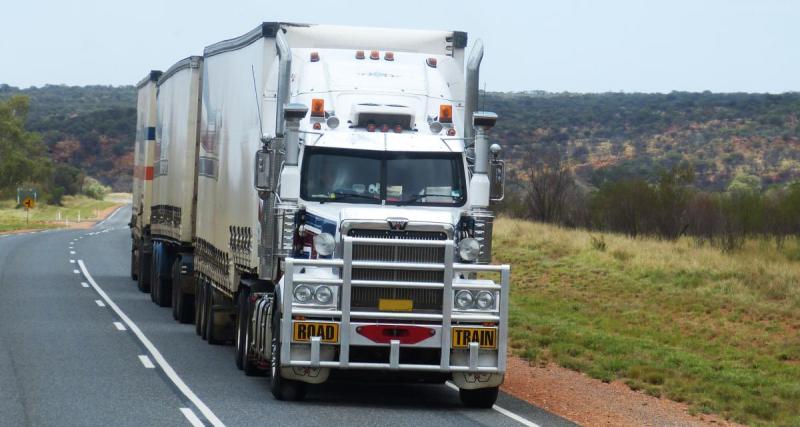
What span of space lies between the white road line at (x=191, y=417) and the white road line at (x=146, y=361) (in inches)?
151

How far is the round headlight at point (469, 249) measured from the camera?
14.6 meters

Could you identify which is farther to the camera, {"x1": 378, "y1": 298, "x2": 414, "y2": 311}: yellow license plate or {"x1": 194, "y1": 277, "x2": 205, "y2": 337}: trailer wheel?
{"x1": 194, "y1": 277, "x2": 205, "y2": 337}: trailer wheel

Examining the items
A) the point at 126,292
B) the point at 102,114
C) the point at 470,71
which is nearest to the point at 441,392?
the point at 470,71

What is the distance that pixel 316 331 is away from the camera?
13.8m

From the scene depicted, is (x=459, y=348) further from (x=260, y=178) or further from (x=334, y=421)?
(x=260, y=178)

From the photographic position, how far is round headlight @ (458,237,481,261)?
14.6 m

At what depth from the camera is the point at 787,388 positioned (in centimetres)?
1831

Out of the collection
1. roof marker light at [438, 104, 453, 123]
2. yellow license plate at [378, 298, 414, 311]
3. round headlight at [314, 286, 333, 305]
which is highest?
roof marker light at [438, 104, 453, 123]

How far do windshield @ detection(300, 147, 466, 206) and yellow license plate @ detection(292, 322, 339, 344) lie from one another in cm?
163

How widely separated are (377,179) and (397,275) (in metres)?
1.37

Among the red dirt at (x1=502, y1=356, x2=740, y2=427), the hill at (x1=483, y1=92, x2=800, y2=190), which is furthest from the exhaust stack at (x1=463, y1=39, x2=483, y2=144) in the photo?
the hill at (x1=483, y1=92, x2=800, y2=190)

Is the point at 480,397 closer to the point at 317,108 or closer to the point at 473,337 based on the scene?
the point at 473,337

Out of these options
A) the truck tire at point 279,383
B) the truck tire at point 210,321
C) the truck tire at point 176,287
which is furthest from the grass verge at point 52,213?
the truck tire at point 279,383

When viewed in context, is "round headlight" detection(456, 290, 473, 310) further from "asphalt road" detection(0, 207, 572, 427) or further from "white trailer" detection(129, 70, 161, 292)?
"white trailer" detection(129, 70, 161, 292)
